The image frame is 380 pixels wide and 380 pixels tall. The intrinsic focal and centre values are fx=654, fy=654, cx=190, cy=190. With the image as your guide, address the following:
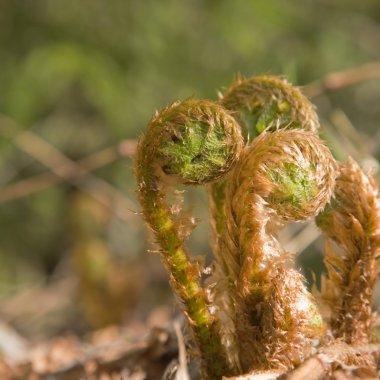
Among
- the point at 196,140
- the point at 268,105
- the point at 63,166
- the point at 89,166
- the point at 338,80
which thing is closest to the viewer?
the point at 196,140

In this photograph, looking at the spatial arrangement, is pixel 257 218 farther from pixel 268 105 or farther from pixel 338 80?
pixel 338 80

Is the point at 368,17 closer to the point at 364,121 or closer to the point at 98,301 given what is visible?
the point at 364,121

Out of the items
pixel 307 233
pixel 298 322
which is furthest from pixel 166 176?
pixel 307 233

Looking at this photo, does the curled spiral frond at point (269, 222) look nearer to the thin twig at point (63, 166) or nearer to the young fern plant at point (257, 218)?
the young fern plant at point (257, 218)

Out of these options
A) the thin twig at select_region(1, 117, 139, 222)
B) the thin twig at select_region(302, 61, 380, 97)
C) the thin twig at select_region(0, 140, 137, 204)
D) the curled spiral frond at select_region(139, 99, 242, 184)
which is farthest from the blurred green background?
the curled spiral frond at select_region(139, 99, 242, 184)

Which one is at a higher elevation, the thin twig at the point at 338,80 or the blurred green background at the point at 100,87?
the blurred green background at the point at 100,87

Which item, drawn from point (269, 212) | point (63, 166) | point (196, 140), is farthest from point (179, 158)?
point (63, 166)

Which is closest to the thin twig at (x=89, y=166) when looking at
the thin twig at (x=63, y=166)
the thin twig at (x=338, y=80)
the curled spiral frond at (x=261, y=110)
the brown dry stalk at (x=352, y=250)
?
the thin twig at (x=63, y=166)
